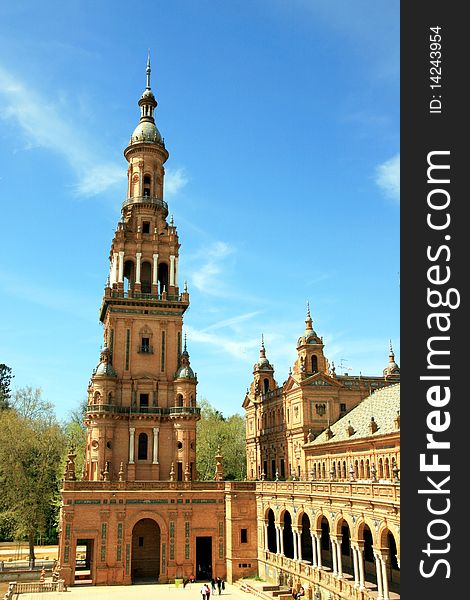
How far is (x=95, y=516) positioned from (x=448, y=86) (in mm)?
44634

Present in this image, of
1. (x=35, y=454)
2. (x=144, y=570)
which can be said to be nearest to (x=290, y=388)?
(x=144, y=570)

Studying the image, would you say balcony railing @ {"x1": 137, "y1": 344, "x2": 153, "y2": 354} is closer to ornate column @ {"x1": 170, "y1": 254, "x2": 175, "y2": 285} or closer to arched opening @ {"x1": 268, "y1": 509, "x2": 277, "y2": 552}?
ornate column @ {"x1": 170, "y1": 254, "x2": 175, "y2": 285}

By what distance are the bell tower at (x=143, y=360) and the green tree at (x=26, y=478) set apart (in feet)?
41.7

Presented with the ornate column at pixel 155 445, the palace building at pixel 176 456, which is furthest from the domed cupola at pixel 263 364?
the ornate column at pixel 155 445

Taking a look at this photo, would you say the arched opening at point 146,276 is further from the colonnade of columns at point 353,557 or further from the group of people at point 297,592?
the group of people at point 297,592

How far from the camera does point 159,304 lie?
6028 cm

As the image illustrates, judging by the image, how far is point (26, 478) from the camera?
215 feet

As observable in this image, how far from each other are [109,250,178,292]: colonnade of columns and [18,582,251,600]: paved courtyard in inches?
1068

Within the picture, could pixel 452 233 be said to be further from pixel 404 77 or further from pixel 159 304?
pixel 159 304

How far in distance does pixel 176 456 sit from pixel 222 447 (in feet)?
107

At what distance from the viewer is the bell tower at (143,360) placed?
56.3 metres

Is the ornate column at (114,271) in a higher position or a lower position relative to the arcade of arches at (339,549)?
higher

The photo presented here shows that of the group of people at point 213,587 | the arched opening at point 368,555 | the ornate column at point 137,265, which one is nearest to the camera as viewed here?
the arched opening at point 368,555

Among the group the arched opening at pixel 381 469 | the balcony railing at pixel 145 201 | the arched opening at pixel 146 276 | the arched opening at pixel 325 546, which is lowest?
the arched opening at pixel 325 546
